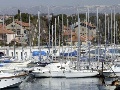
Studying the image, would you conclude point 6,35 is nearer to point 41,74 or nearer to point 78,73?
point 41,74

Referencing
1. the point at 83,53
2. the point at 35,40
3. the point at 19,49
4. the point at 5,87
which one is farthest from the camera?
the point at 35,40

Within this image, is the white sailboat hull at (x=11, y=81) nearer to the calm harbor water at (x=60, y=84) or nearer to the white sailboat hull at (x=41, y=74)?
the calm harbor water at (x=60, y=84)

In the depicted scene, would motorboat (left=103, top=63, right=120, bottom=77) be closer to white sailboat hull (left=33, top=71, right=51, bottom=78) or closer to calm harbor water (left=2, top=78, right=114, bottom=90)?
calm harbor water (left=2, top=78, right=114, bottom=90)

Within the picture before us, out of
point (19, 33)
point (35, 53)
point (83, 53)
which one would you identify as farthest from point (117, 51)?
point (19, 33)

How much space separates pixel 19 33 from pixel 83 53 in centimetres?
3584

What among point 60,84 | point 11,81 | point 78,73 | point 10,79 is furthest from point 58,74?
point 10,79

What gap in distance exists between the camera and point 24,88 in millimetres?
51469

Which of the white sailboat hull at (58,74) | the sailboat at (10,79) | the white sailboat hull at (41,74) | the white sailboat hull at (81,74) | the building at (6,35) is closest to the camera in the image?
the sailboat at (10,79)

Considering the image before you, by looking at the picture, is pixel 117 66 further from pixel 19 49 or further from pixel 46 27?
pixel 46 27

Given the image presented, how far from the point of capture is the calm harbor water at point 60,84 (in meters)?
52.3

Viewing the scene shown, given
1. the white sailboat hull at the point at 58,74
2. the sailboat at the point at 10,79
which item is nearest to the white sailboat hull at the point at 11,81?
the sailboat at the point at 10,79

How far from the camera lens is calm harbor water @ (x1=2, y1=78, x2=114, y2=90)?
52.3m

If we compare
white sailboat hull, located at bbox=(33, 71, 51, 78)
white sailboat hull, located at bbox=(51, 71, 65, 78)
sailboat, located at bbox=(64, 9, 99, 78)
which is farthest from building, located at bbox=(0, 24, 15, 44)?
sailboat, located at bbox=(64, 9, 99, 78)

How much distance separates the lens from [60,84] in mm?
55812
